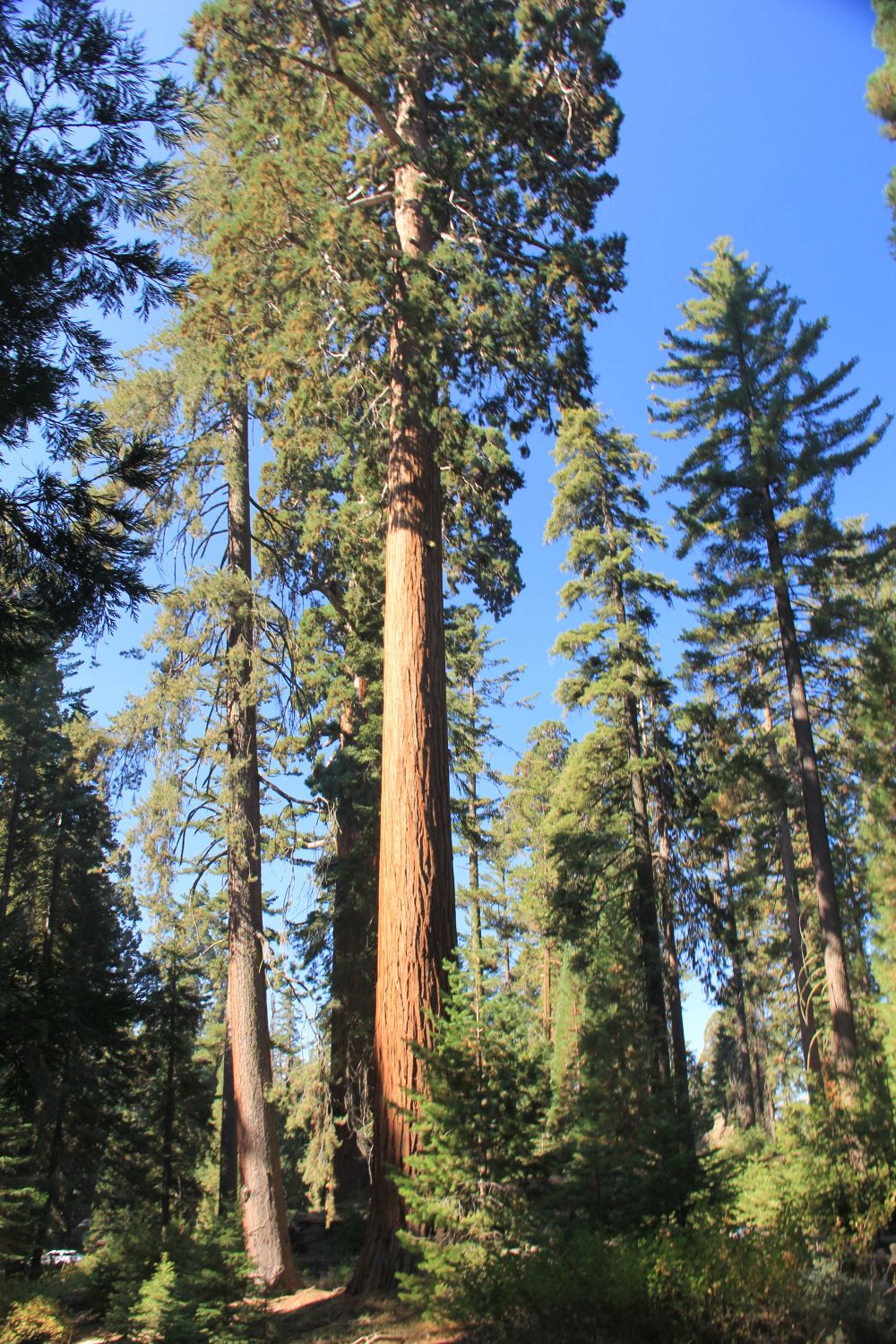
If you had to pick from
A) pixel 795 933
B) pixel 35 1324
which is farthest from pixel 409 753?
pixel 795 933

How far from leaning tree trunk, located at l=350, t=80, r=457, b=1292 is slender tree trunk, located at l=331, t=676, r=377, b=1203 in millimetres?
7750

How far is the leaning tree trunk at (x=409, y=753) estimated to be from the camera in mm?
6320

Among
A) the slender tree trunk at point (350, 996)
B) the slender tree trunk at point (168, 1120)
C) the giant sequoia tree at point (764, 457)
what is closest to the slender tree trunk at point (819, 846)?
the giant sequoia tree at point (764, 457)

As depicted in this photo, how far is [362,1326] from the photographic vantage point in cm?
549

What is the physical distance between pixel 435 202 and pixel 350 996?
12.5 m

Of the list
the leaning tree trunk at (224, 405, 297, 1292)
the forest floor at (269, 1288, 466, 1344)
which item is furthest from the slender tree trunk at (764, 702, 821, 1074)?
the forest floor at (269, 1288, 466, 1344)

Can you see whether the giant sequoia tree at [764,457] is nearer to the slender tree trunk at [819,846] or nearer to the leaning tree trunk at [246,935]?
the slender tree trunk at [819,846]

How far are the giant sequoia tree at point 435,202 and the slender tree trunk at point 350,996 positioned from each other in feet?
26.4

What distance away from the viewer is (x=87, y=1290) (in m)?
10.2

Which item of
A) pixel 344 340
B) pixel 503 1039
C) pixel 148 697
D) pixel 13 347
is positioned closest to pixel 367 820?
pixel 148 697

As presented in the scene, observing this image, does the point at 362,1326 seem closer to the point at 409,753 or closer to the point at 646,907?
the point at 409,753

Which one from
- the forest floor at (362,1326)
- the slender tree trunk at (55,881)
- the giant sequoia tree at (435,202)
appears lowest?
the forest floor at (362,1326)

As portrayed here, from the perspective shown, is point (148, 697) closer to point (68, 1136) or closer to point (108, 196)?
point (108, 196)

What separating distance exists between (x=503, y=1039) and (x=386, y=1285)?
1.86 m
